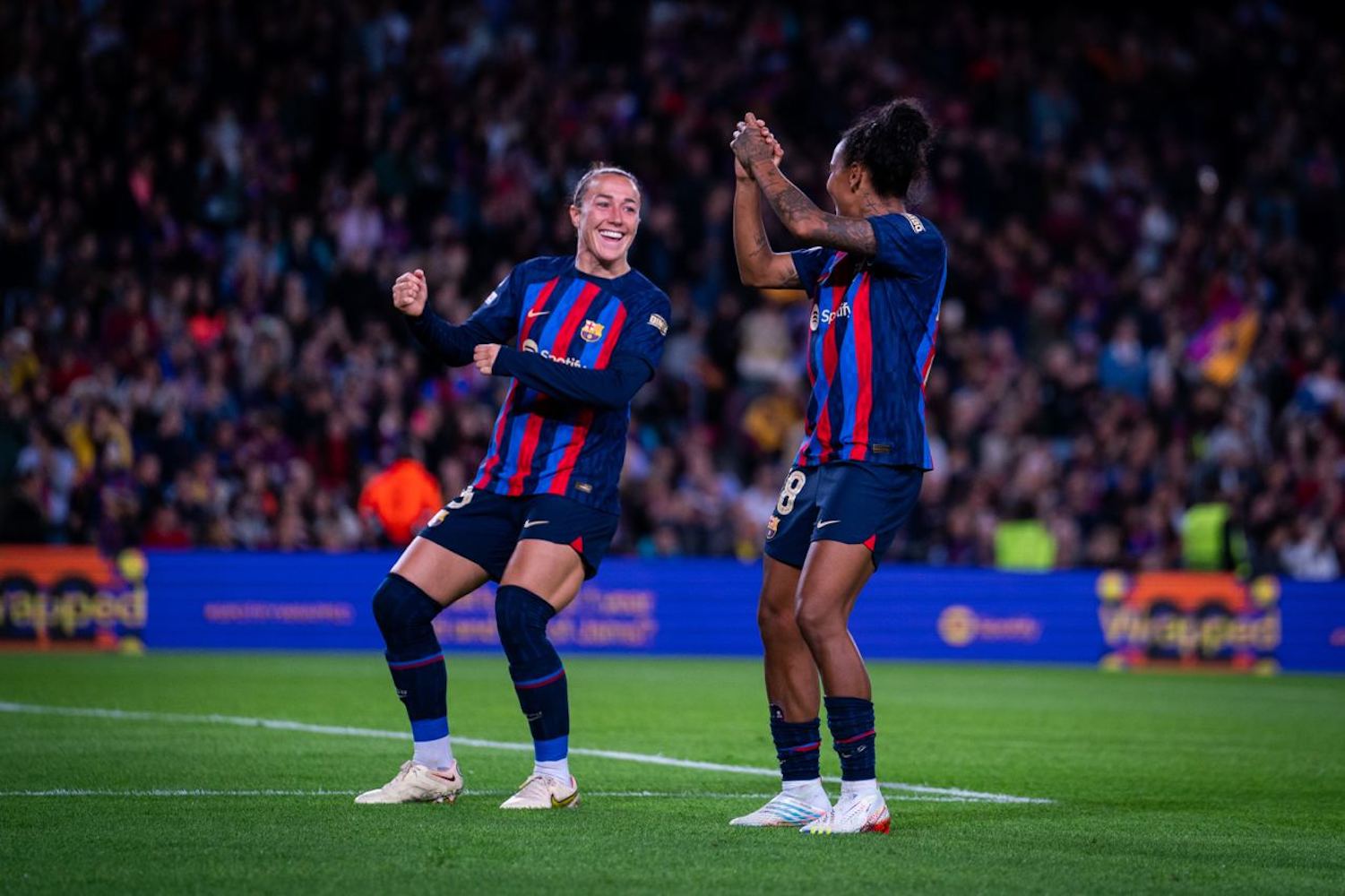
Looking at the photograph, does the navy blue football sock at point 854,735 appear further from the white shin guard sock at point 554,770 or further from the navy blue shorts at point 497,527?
the navy blue shorts at point 497,527

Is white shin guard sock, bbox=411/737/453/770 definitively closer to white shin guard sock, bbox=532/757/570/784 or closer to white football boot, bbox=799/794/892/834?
white shin guard sock, bbox=532/757/570/784

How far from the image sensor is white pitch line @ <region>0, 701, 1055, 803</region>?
785 cm

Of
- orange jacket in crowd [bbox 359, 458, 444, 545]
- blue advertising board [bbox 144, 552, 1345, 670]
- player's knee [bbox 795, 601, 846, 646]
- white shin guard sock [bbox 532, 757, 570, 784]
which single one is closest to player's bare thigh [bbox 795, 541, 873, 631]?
player's knee [bbox 795, 601, 846, 646]

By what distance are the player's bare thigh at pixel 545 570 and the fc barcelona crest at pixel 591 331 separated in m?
0.80

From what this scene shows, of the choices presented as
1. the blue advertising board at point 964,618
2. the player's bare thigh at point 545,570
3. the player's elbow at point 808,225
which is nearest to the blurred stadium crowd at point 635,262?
the blue advertising board at point 964,618

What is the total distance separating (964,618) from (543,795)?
42.0 feet

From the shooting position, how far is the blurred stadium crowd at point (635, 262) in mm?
18594

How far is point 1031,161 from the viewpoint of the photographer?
24891 millimetres

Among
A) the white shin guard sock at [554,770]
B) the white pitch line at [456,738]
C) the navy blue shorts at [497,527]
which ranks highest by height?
the navy blue shorts at [497,527]

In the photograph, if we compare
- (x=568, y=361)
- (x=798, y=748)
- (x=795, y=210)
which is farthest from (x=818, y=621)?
(x=568, y=361)

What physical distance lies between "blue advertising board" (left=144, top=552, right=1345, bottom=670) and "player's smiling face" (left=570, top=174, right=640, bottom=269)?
1124 cm

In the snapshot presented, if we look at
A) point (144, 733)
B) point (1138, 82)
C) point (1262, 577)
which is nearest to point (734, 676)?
point (1262, 577)

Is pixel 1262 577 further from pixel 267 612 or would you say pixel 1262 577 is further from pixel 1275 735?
pixel 267 612

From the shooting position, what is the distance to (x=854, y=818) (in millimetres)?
6355
